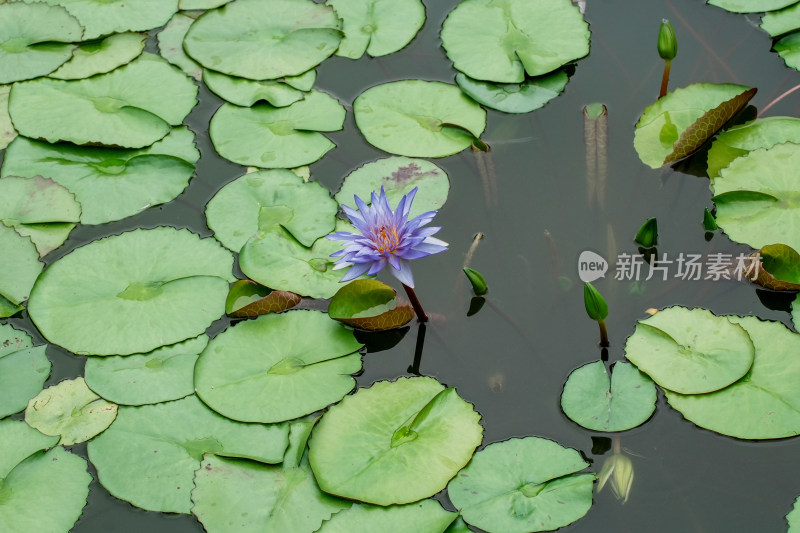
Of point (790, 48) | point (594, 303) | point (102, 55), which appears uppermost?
point (790, 48)

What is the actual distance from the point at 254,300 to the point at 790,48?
10.2ft

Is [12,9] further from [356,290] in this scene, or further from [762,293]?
[762,293]

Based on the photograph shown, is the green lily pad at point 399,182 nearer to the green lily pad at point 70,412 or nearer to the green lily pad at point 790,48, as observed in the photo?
the green lily pad at point 70,412

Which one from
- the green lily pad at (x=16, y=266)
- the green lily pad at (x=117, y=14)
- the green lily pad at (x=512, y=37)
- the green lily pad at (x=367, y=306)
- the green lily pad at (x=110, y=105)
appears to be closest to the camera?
the green lily pad at (x=367, y=306)

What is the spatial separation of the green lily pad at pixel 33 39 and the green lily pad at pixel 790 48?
3.89 metres

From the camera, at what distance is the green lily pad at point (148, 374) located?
3.12 m

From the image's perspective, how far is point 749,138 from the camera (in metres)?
3.72

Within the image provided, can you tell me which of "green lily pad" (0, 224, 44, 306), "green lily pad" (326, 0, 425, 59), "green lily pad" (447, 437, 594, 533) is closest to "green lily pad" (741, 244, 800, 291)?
"green lily pad" (447, 437, 594, 533)

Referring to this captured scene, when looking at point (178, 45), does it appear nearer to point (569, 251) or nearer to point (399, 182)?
point (399, 182)

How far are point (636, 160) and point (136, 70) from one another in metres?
2.74

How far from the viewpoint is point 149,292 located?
3.42 meters

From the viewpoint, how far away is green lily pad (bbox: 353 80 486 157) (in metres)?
3.92

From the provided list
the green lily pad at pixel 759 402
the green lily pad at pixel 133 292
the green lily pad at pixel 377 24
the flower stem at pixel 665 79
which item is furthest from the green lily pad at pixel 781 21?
the green lily pad at pixel 133 292

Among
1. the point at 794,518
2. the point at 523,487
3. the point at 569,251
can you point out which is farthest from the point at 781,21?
the point at 523,487
